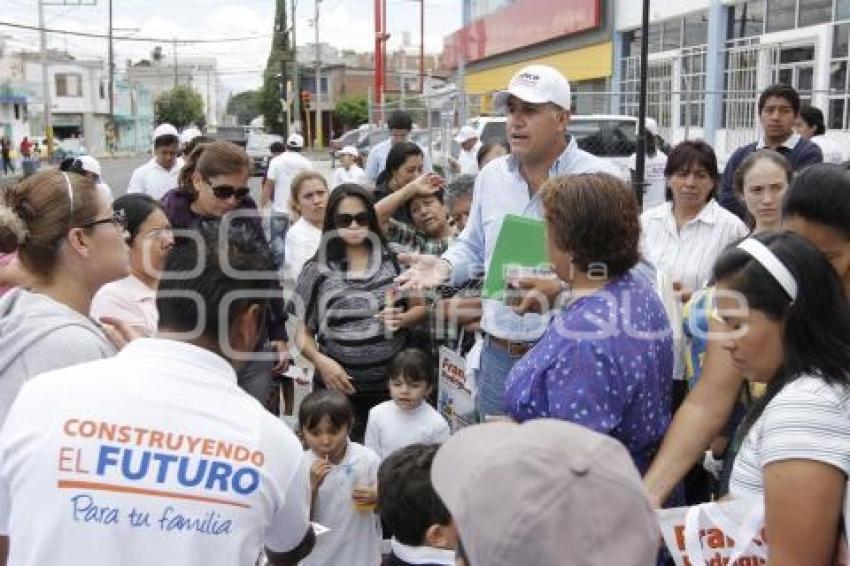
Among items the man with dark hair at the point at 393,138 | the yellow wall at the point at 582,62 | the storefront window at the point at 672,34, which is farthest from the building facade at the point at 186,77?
the man with dark hair at the point at 393,138

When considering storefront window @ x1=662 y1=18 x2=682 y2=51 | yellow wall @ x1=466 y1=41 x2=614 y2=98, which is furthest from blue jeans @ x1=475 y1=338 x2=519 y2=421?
yellow wall @ x1=466 y1=41 x2=614 y2=98

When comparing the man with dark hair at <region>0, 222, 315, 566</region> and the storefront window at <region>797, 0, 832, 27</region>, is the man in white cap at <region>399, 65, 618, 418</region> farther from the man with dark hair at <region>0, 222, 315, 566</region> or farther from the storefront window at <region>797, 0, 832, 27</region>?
the storefront window at <region>797, 0, 832, 27</region>

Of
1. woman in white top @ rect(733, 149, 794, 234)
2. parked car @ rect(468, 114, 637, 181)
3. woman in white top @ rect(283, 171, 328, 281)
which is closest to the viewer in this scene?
woman in white top @ rect(733, 149, 794, 234)

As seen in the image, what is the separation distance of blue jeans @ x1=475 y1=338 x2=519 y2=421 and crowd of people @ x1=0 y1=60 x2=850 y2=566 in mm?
14

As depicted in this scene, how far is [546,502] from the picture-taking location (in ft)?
3.91

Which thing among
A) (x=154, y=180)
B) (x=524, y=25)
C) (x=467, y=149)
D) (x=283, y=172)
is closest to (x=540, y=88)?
(x=154, y=180)

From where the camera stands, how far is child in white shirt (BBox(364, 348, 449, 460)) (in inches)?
159

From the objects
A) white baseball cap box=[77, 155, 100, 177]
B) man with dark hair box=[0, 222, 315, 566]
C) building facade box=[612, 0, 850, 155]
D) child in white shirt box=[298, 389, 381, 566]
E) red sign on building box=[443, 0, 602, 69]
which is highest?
red sign on building box=[443, 0, 602, 69]

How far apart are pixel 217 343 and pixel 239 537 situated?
1.45 ft

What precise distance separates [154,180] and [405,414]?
474 cm

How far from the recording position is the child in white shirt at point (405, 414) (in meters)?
4.04

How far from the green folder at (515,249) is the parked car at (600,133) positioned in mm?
9174

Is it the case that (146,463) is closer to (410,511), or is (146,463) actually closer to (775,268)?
(410,511)

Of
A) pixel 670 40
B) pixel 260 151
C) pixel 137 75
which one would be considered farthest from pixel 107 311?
pixel 137 75
